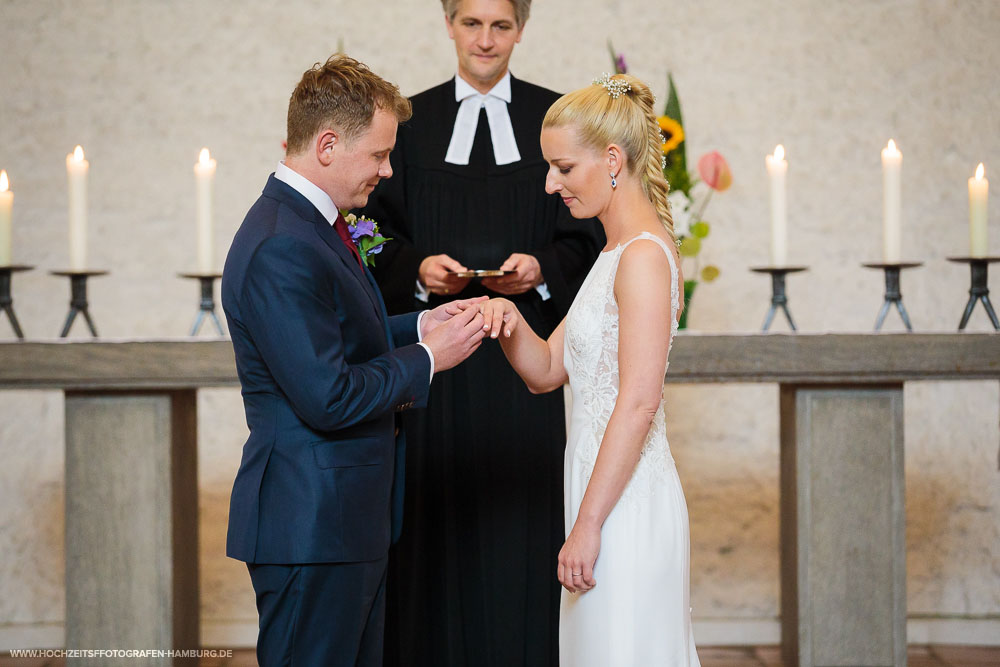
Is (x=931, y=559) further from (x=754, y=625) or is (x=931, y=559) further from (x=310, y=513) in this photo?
(x=310, y=513)

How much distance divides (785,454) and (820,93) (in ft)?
6.26

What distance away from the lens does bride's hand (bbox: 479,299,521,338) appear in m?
2.19

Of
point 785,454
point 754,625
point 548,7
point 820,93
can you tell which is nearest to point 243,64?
point 548,7

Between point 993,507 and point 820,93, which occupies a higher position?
point 820,93

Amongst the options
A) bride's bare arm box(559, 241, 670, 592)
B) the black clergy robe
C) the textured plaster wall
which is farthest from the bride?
the textured plaster wall

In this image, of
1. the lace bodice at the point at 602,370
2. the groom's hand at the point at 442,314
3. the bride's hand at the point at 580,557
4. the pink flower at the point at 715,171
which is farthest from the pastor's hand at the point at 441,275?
the pink flower at the point at 715,171

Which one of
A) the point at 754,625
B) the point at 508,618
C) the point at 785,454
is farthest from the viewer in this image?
the point at 754,625

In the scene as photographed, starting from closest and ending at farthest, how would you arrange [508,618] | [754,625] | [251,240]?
[251,240], [508,618], [754,625]

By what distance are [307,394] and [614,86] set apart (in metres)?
0.98

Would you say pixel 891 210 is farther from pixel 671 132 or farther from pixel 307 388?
Result: pixel 307 388

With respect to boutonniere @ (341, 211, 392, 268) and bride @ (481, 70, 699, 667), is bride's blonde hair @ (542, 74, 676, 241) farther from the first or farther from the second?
boutonniere @ (341, 211, 392, 268)

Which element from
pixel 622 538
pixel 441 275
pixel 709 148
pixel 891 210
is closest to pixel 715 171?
pixel 891 210

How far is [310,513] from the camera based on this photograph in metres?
1.88

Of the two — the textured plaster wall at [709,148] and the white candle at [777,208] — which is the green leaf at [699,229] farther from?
the textured plaster wall at [709,148]
